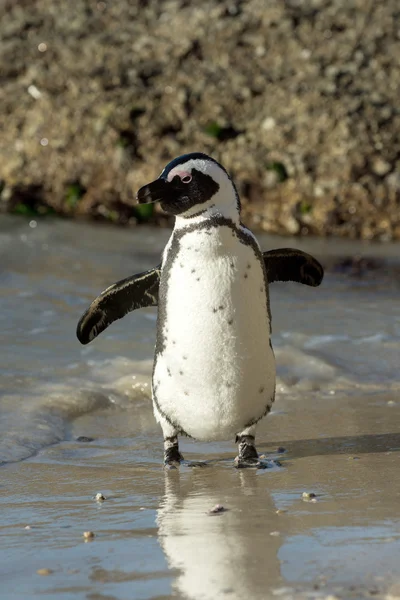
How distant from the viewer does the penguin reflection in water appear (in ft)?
11.4

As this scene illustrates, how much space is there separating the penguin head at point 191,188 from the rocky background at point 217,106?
5.89 metres

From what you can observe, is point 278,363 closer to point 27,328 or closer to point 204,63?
point 27,328

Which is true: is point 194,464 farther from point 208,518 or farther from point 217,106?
point 217,106

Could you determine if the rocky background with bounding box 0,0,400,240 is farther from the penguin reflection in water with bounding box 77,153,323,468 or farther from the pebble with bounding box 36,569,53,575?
the pebble with bounding box 36,569,53,575

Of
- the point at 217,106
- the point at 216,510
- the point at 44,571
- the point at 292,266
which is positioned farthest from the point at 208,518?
the point at 217,106

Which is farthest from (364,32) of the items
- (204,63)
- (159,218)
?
(159,218)

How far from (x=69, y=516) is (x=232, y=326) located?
0.84 metres

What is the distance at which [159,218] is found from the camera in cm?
979

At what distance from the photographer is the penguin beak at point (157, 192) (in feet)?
11.1

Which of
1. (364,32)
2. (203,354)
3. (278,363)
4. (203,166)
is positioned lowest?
(278,363)

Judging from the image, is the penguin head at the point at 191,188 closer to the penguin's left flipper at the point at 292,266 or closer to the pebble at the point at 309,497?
the penguin's left flipper at the point at 292,266

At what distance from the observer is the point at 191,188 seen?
3438 mm

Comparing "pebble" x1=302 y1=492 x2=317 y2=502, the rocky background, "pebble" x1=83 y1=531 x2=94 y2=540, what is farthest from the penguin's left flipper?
the rocky background

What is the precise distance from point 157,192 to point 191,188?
0.34 feet
